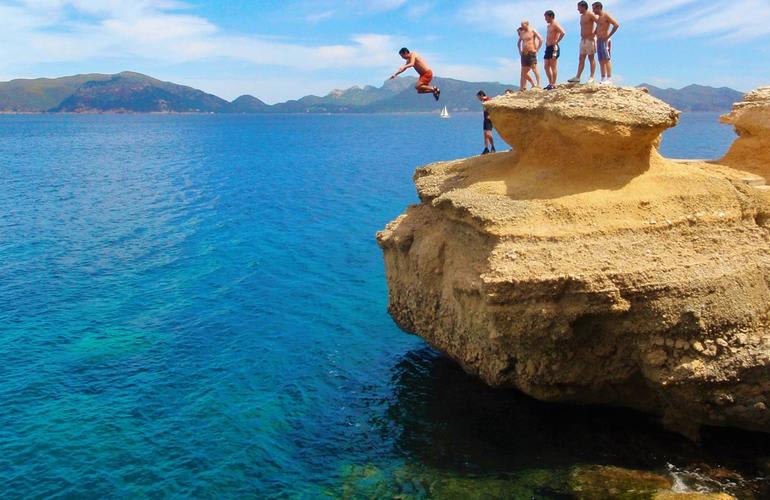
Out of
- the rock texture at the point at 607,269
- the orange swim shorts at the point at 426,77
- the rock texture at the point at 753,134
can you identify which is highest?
the orange swim shorts at the point at 426,77

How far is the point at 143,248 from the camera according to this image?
38.0 metres

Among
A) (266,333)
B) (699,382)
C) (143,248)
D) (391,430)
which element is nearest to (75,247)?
(143,248)

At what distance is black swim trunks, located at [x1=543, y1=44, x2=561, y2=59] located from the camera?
78.2 feet

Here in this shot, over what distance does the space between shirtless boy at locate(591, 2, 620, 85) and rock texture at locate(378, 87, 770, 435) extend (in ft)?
16.5

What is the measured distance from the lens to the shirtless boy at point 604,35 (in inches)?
872

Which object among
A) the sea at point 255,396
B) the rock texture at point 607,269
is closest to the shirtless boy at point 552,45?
the rock texture at point 607,269

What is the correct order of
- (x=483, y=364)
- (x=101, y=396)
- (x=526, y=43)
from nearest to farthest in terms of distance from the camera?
(x=483, y=364) < (x=101, y=396) < (x=526, y=43)

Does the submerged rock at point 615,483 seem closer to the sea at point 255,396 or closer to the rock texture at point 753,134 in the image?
the sea at point 255,396

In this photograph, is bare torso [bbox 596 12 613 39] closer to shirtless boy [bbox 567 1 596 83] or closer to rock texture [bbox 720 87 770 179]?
shirtless boy [bbox 567 1 596 83]

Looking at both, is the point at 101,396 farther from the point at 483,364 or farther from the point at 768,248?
the point at 768,248

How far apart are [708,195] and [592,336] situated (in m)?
5.00

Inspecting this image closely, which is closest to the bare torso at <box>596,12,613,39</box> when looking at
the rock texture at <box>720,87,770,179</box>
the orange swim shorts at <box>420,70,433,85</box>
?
the rock texture at <box>720,87,770,179</box>

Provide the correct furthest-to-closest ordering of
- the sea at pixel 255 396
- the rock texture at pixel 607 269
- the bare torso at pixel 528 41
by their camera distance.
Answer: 1. the bare torso at pixel 528 41
2. the sea at pixel 255 396
3. the rock texture at pixel 607 269

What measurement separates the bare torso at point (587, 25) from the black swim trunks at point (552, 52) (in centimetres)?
115
